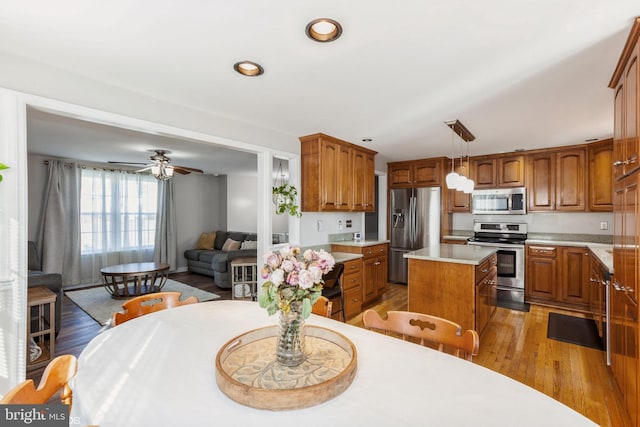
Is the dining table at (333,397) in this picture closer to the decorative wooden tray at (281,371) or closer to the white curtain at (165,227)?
the decorative wooden tray at (281,371)

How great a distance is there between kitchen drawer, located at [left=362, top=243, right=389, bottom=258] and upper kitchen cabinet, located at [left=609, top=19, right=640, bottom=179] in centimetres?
264

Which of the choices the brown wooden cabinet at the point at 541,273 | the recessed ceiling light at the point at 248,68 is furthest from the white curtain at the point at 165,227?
the brown wooden cabinet at the point at 541,273

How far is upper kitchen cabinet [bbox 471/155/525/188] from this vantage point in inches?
186

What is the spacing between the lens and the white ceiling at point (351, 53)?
4.77 feet

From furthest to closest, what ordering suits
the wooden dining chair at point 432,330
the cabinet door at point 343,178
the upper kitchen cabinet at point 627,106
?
1. the cabinet door at point 343,178
2. the upper kitchen cabinet at point 627,106
3. the wooden dining chair at point 432,330

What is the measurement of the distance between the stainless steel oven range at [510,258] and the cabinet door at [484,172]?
73cm

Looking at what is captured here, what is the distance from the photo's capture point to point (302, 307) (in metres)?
1.11

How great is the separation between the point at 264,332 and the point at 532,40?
209 centimetres

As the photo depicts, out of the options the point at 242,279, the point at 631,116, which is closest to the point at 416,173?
the point at 242,279

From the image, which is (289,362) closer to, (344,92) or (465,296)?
(344,92)

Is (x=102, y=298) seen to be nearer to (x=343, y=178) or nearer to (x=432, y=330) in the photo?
(x=343, y=178)

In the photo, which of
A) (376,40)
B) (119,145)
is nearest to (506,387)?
(376,40)

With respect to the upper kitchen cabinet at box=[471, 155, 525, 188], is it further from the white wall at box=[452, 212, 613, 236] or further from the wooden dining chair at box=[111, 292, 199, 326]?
the wooden dining chair at box=[111, 292, 199, 326]

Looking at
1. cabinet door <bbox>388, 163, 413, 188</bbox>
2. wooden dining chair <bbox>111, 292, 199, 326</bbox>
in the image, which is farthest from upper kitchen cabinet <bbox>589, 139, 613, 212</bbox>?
wooden dining chair <bbox>111, 292, 199, 326</bbox>
